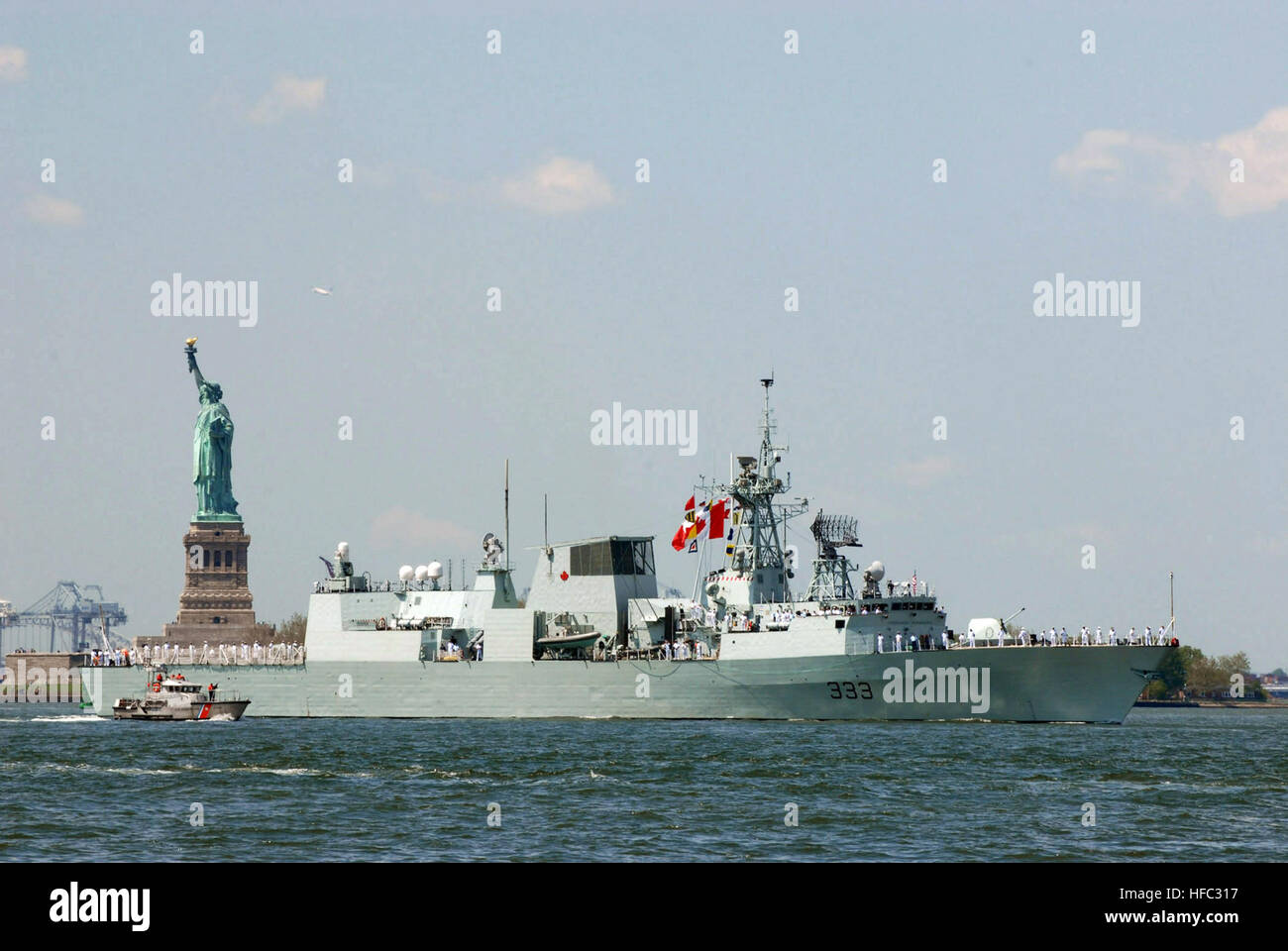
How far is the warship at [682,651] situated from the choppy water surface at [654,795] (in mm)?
3725

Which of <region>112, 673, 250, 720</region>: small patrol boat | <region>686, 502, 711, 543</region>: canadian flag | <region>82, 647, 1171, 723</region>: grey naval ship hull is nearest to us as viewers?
<region>82, 647, 1171, 723</region>: grey naval ship hull

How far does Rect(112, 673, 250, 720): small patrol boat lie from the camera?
73.2 metres

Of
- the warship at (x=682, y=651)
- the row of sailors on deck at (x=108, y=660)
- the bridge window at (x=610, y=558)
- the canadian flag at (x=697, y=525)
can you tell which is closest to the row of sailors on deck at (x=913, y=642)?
the warship at (x=682, y=651)

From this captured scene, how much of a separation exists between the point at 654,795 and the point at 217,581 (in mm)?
151428

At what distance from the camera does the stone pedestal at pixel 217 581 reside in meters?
179

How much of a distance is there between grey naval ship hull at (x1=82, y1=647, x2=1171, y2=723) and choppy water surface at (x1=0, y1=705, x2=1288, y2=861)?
10.6 ft

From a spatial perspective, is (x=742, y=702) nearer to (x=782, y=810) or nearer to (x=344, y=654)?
(x=344, y=654)

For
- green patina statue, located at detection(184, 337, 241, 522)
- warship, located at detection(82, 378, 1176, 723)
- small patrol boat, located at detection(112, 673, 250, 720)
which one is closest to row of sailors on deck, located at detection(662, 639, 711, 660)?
warship, located at detection(82, 378, 1176, 723)

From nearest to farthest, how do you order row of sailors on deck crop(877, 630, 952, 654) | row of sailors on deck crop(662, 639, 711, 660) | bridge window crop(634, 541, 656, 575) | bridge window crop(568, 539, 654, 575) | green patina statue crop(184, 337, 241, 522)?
row of sailors on deck crop(877, 630, 952, 654) → row of sailors on deck crop(662, 639, 711, 660) → bridge window crop(568, 539, 654, 575) → bridge window crop(634, 541, 656, 575) → green patina statue crop(184, 337, 241, 522)

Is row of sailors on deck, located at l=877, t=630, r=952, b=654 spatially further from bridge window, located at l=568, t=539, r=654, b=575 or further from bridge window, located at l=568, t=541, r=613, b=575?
bridge window, located at l=568, t=541, r=613, b=575

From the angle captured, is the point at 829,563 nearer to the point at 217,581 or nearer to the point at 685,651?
the point at 685,651

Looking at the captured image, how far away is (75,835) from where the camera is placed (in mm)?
30594

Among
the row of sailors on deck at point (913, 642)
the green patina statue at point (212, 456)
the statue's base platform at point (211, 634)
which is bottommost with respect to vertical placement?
the statue's base platform at point (211, 634)

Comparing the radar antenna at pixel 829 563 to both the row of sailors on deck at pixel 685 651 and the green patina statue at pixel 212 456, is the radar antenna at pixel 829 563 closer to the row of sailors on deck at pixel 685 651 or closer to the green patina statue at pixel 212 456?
the row of sailors on deck at pixel 685 651
